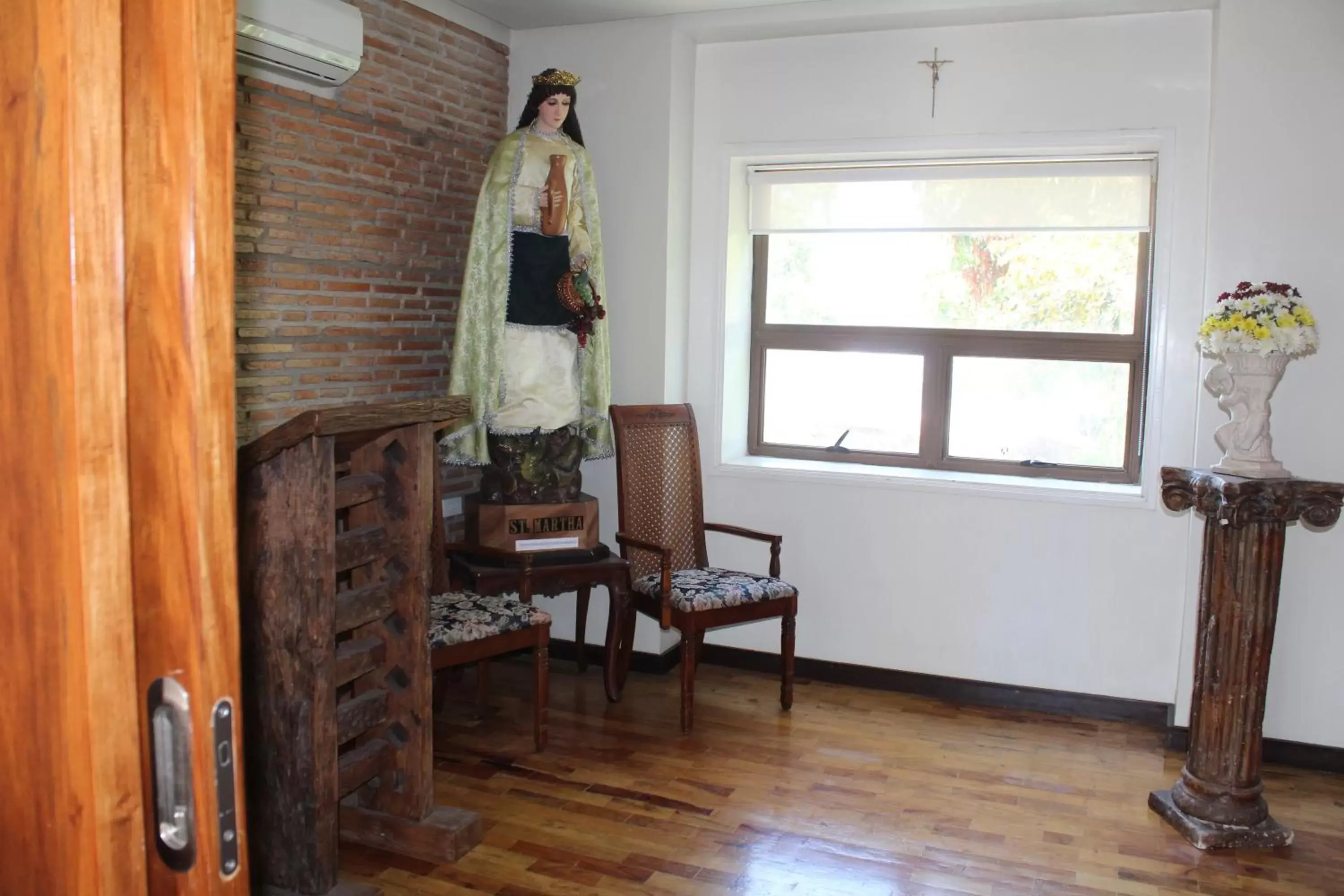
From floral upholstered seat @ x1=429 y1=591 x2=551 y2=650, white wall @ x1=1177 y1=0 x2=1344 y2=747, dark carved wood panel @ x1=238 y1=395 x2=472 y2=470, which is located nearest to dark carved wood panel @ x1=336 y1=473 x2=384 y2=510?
dark carved wood panel @ x1=238 y1=395 x2=472 y2=470

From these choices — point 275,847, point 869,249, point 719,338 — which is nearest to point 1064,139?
point 869,249

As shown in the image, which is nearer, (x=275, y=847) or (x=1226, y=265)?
(x=275, y=847)

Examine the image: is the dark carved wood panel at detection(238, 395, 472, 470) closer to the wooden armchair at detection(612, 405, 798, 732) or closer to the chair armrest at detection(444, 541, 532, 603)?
the chair armrest at detection(444, 541, 532, 603)

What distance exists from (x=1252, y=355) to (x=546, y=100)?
2503 millimetres

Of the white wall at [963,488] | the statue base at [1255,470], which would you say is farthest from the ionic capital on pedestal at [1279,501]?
the white wall at [963,488]

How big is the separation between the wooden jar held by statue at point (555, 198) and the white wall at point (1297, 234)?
90.0 inches

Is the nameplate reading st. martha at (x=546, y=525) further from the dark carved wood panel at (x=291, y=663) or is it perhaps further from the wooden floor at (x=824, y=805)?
the dark carved wood panel at (x=291, y=663)

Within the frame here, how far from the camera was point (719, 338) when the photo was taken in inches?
178

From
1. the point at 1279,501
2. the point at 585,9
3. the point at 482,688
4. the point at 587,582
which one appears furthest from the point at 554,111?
the point at 1279,501

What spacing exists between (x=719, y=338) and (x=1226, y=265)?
6.32 ft

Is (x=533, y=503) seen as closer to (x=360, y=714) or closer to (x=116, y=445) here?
(x=360, y=714)

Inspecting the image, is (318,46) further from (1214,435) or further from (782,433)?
(1214,435)

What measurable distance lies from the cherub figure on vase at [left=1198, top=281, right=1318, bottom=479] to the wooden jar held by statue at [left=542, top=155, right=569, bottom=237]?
222 centimetres

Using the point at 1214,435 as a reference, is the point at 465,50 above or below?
above
